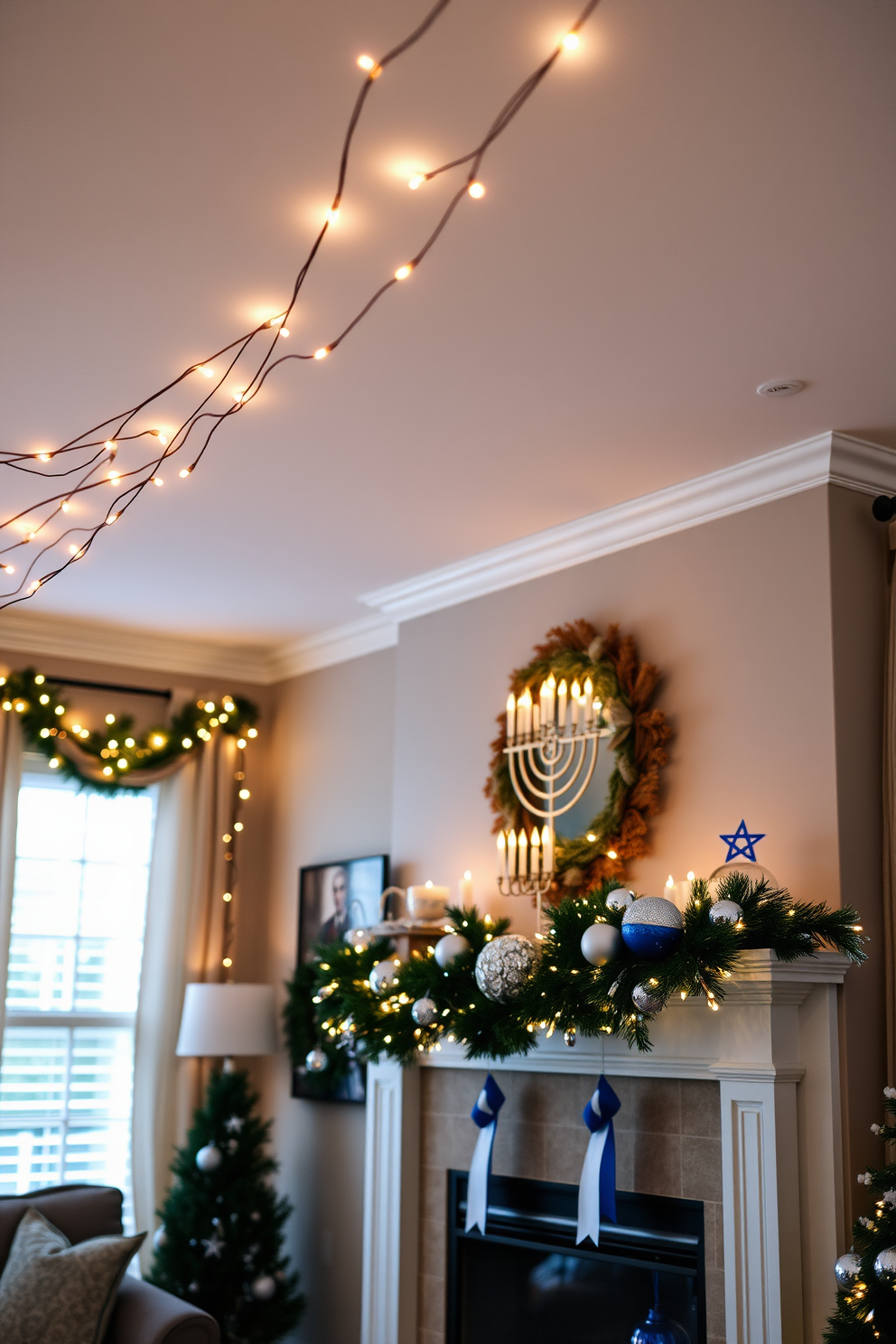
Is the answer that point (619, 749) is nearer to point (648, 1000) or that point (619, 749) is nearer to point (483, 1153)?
point (648, 1000)

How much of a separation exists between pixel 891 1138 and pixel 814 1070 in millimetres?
289

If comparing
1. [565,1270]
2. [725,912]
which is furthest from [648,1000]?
[565,1270]

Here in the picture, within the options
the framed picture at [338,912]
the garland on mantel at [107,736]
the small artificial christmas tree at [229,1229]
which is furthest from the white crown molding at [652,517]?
the small artificial christmas tree at [229,1229]

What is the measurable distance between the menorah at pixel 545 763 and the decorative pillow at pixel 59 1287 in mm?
1631

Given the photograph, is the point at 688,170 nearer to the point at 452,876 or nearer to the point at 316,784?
the point at 452,876

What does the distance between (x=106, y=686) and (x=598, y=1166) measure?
321 centimetres

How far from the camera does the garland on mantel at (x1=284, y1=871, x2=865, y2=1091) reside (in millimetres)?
3115

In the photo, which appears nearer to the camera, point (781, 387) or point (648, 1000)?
point (648, 1000)

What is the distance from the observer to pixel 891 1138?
2.96 metres

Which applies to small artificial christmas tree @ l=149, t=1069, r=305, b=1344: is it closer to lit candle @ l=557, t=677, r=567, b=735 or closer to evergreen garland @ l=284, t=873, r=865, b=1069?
evergreen garland @ l=284, t=873, r=865, b=1069

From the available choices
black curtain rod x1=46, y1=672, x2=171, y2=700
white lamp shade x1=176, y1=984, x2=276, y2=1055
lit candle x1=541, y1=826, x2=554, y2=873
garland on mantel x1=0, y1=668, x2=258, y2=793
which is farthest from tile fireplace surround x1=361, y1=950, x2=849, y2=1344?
black curtain rod x1=46, y1=672, x2=171, y2=700

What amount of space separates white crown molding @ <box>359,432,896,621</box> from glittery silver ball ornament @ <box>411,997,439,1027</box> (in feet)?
4.97

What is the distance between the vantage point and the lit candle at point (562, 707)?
3896 millimetres

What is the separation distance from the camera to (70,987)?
5441 millimetres
